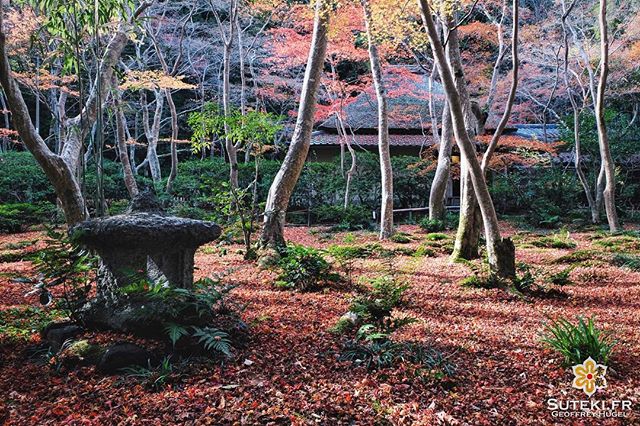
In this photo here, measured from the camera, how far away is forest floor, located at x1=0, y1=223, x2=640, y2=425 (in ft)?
7.34

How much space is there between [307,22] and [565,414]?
16.3 m

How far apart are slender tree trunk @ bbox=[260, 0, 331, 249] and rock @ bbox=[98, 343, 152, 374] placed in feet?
14.0

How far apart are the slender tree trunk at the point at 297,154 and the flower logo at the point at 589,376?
4876 millimetres

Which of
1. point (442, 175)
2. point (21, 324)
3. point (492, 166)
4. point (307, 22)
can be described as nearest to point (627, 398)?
point (21, 324)

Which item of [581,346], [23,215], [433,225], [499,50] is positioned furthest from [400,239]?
[23,215]

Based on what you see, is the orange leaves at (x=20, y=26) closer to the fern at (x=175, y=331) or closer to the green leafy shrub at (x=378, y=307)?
the fern at (x=175, y=331)

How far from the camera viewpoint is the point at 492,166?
15.7m

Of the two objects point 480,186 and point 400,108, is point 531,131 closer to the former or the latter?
point 400,108

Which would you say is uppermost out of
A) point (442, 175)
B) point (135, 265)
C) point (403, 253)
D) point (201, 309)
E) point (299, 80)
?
point (299, 80)

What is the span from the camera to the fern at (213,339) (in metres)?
2.75

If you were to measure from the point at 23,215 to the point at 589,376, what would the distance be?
15.3m

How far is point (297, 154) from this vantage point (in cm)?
723

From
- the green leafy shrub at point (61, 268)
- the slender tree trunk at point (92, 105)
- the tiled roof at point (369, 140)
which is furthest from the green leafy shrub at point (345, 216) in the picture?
the green leafy shrub at point (61, 268)

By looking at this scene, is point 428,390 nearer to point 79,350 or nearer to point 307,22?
point 79,350
